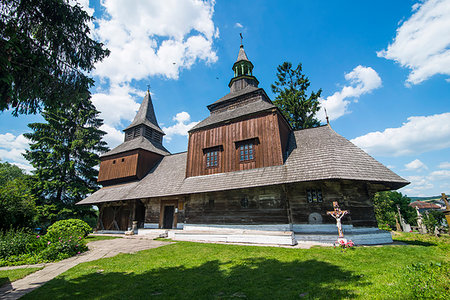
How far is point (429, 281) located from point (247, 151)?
10612mm

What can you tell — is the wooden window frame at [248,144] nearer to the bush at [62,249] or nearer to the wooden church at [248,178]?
the wooden church at [248,178]

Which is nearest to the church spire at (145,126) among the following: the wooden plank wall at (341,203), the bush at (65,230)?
the bush at (65,230)

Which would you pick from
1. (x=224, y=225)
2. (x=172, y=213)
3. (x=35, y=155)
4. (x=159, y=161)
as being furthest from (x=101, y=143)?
(x=224, y=225)

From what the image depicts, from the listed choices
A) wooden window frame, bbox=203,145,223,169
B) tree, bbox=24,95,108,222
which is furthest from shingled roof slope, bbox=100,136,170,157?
wooden window frame, bbox=203,145,223,169

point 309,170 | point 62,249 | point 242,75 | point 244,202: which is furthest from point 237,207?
point 242,75

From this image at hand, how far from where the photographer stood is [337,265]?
623 centimetres

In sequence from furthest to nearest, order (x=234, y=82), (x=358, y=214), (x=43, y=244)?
(x=234, y=82)
(x=358, y=214)
(x=43, y=244)

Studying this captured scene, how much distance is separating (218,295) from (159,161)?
19.8 meters

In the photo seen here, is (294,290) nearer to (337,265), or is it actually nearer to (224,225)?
(337,265)

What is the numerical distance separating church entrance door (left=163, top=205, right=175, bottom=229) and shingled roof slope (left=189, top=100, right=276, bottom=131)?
7.02 metres

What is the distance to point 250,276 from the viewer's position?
555cm

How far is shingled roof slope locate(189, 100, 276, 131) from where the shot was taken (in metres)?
14.5

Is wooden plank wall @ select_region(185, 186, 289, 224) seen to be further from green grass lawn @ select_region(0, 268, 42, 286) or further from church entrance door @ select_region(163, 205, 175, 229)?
green grass lawn @ select_region(0, 268, 42, 286)

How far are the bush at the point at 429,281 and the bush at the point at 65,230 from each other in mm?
12653
